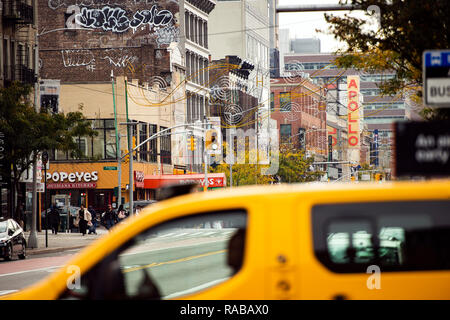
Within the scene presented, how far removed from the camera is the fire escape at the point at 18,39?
47.1 meters

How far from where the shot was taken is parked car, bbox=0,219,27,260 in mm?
28984

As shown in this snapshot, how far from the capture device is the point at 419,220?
501cm

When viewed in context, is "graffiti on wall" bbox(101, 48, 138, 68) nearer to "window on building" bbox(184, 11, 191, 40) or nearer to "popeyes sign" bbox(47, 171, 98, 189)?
"window on building" bbox(184, 11, 191, 40)

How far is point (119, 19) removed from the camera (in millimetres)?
83812

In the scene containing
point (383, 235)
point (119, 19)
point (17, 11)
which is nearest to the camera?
point (383, 235)

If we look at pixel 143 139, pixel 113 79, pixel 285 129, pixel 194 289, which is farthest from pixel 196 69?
pixel 194 289

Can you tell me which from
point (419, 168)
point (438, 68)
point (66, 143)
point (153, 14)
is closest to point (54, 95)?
point (66, 143)

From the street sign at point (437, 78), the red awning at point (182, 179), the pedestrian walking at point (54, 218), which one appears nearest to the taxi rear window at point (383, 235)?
the street sign at point (437, 78)

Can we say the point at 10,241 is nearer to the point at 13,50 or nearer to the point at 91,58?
the point at 13,50

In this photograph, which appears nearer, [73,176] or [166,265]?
[166,265]

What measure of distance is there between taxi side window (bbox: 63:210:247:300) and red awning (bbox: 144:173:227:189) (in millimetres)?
59518

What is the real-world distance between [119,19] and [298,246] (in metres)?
80.7

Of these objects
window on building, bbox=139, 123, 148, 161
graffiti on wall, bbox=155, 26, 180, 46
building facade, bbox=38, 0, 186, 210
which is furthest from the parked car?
graffiti on wall, bbox=155, 26, 180, 46

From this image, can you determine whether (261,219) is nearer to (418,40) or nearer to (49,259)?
(418,40)
